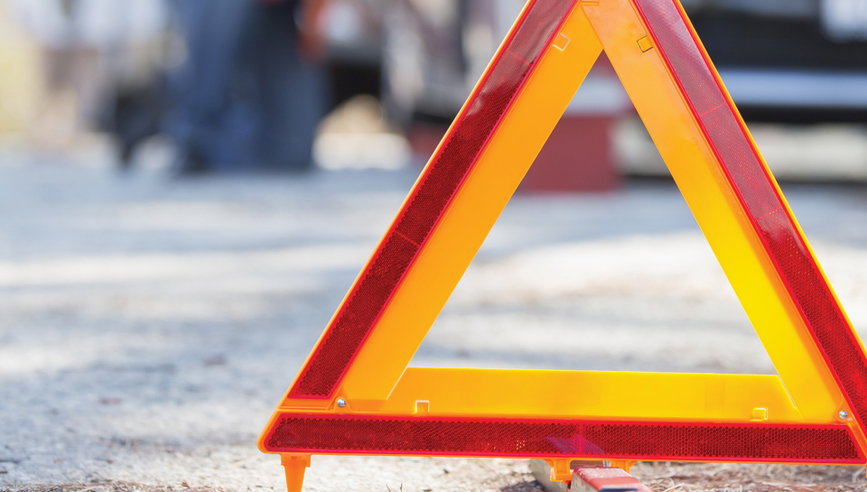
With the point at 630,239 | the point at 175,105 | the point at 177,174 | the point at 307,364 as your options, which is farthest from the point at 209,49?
the point at 307,364

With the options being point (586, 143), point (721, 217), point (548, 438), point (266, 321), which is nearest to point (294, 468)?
point (548, 438)

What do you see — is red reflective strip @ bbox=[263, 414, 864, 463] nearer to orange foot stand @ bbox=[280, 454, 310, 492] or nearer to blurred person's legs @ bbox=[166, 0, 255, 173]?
orange foot stand @ bbox=[280, 454, 310, 492]

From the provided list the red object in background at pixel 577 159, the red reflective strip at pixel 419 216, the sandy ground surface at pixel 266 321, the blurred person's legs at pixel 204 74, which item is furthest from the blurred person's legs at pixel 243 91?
the red reflective strip at pixel 419 216

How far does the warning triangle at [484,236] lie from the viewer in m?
0.86

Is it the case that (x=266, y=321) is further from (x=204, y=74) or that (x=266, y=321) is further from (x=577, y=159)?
(x=204, y=74)

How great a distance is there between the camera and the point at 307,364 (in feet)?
2.86

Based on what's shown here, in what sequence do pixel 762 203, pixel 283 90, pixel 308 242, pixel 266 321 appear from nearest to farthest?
pixel 762 203
pixel 266 321
pixel 308 242
pixel 283 90

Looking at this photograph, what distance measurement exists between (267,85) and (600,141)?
3080 millimetres

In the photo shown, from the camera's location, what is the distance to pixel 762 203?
86 centimetres

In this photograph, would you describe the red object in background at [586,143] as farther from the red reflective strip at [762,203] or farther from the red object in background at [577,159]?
the red reflective strip at [762,203]

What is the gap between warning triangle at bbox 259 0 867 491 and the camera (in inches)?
33.9

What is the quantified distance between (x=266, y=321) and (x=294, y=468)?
1.06m

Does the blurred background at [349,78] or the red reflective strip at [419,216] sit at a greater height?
the blurred background at [349,78]

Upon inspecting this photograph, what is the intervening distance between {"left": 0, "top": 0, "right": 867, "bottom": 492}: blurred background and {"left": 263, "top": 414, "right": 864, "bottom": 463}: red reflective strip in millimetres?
153
